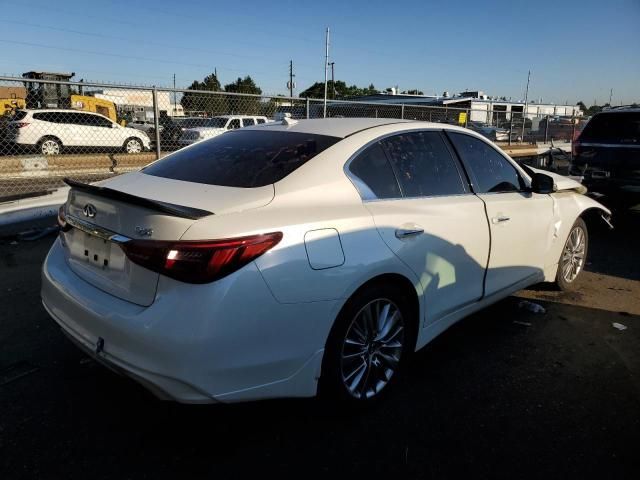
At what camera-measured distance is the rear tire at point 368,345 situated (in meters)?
2.52

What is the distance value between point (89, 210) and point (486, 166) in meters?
2.75

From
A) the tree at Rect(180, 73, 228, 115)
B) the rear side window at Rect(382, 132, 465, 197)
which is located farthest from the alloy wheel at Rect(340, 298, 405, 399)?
the tree at Rect(180, 73, 228, 115)

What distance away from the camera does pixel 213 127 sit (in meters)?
12.5

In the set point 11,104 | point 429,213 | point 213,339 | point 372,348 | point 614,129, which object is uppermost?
point 11,104

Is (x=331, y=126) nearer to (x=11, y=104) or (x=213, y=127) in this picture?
(x=213, y=127)

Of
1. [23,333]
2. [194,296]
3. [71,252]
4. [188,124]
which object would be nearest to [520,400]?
[194,296]

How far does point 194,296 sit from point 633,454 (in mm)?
2294

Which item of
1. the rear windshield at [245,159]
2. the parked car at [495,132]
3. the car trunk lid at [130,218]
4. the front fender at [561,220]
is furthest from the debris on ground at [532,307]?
the parked car at [495,132]

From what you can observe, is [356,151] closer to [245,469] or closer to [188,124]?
[245,469]

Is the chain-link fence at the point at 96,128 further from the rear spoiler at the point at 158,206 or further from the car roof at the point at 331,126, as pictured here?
the rear spoiler at the point at 158,206

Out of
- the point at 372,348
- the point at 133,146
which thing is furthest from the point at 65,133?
the point at 372,348

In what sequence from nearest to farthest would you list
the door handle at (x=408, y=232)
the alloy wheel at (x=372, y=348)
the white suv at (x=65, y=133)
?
1. the alloy wheel at (x=372, y=348)
2. the door handle at (x=408, y=232)
3. the white suv at (x=65, y=133)

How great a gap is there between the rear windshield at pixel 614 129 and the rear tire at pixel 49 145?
933 centimetres

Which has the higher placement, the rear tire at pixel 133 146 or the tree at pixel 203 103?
the tree at pixel 203 103
